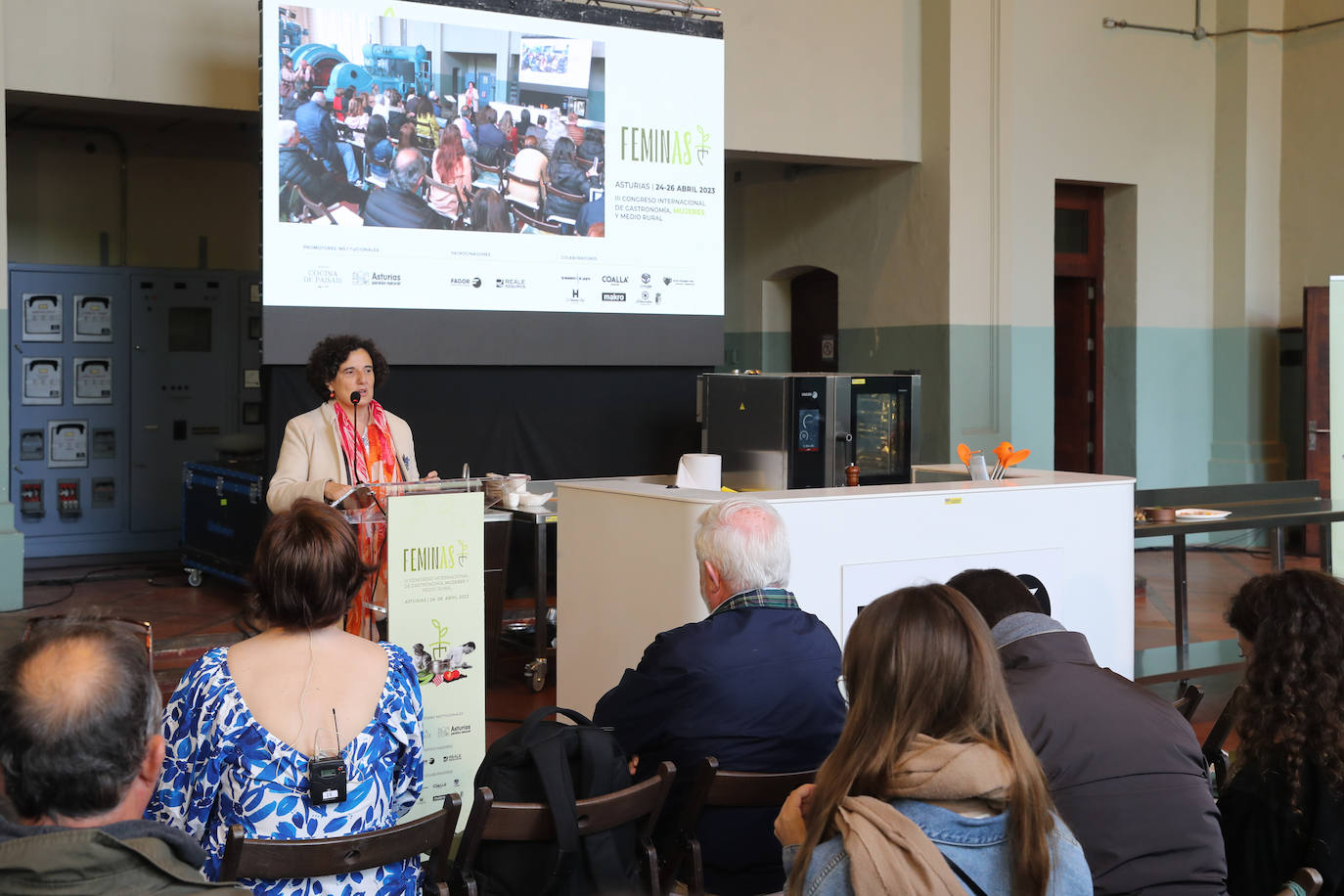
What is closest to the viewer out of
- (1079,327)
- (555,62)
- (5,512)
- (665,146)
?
(5,512)

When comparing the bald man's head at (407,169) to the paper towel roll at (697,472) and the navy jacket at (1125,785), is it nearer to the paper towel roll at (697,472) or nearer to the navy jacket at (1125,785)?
the paper towel roll at (697,472)

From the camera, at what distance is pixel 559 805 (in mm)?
1983

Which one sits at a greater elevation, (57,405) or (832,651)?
(57,405)

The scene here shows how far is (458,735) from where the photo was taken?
2.90 meters

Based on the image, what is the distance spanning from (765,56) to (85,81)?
4.17 metres

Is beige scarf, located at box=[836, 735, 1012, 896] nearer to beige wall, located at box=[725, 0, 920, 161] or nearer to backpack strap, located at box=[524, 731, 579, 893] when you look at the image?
backpack strap, located at box=[524, 731, 579, 893]

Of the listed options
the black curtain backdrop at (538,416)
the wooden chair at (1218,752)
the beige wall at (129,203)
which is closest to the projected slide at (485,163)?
the black curtain backdrop at (538,416)

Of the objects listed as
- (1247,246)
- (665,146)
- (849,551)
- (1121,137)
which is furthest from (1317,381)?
(849,551)

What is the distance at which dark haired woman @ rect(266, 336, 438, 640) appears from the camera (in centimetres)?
422

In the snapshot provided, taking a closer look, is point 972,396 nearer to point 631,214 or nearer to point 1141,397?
point 1141,397

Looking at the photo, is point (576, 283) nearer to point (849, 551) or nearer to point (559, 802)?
point (849, 551)

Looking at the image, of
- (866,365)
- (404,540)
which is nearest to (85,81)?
(404,540)

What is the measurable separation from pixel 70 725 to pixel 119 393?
27.4 feet

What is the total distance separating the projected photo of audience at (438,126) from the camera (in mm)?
6176
